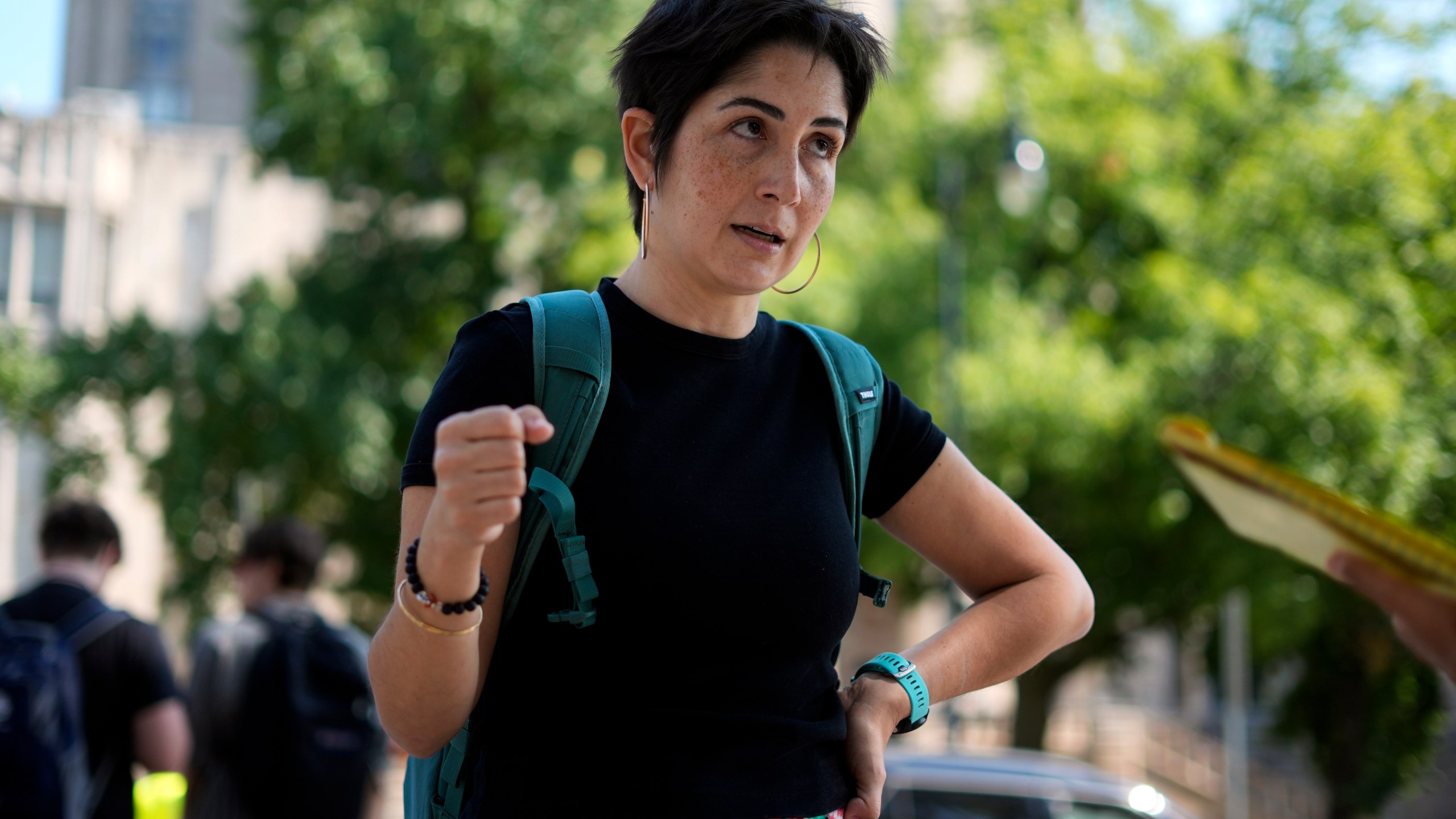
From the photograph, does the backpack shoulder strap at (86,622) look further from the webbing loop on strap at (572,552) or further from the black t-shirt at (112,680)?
the webbing loop on strap at (572,552)

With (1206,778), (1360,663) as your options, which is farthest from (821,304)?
(1206,778)

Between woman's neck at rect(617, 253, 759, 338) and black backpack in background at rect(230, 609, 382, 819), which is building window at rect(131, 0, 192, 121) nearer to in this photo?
black backpack in background at rect(230, 609, 382, 819)

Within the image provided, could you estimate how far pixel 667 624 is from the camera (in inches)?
63.2

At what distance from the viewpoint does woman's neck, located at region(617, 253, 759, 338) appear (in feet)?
5.94

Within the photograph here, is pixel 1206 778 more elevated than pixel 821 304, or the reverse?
pixel 821 304

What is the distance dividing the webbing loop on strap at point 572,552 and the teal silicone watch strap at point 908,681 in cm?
46

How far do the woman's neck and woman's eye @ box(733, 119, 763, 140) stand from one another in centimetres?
19

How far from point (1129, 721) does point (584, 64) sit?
18.9 m

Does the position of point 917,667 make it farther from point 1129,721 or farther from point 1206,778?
point 1129,721

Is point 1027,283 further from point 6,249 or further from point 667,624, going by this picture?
point 6,249

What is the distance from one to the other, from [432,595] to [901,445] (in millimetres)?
760

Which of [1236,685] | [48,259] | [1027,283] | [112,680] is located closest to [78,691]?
[112,680]

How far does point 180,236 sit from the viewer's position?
29.6 m

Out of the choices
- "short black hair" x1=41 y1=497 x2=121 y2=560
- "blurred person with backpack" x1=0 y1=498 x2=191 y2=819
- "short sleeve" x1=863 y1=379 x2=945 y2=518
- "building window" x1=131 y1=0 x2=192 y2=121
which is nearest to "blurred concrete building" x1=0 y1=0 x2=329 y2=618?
"building window" x1=131 y1=0 x2=192 y2=121
